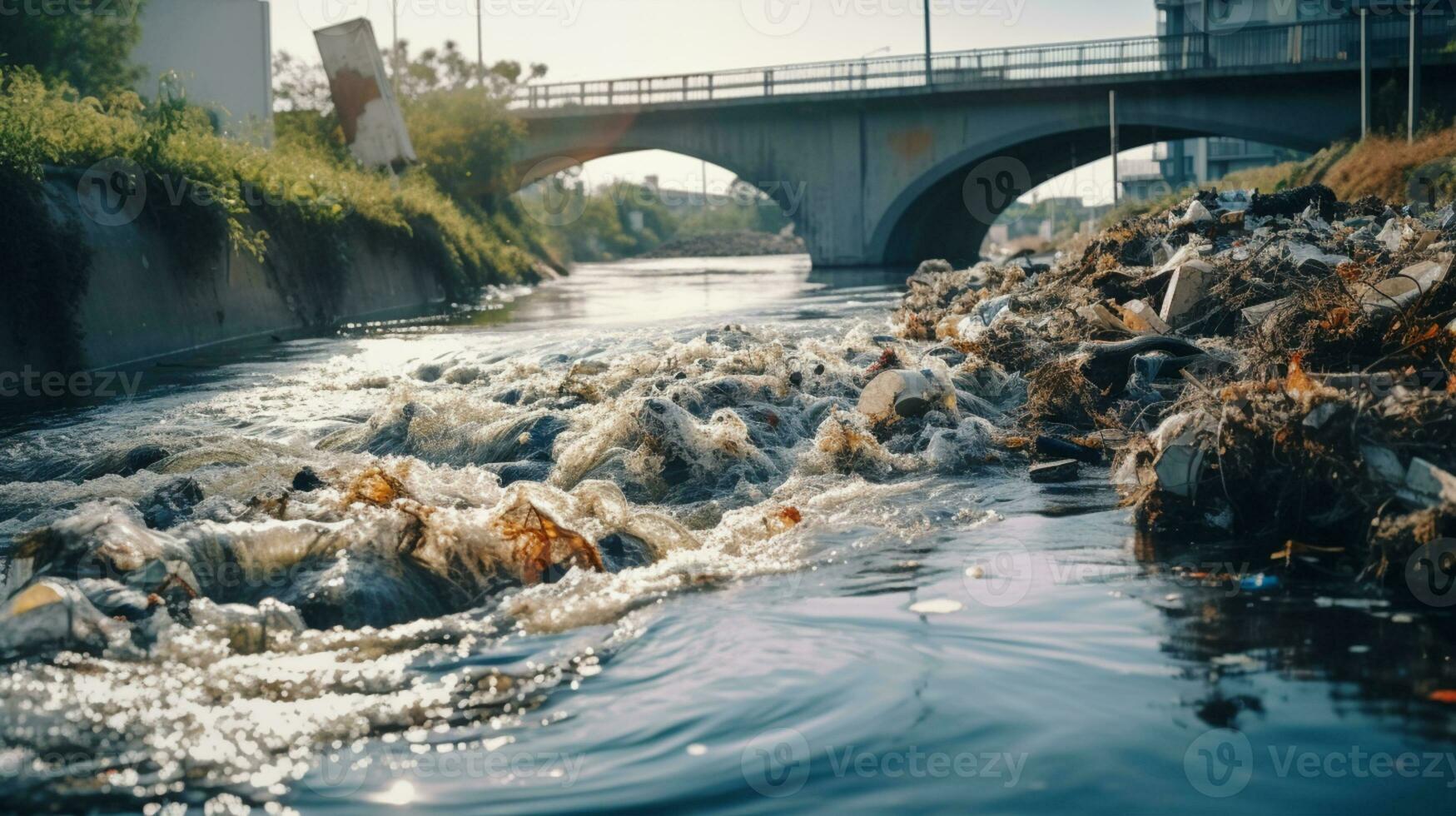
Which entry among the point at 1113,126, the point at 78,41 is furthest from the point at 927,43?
the point at 78,41

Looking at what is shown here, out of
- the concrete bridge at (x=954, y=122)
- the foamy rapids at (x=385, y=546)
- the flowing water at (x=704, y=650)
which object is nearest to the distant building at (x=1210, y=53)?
the concrete bridge at (x=954, y=122)

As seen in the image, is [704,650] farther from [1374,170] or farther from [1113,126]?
[1113,126]

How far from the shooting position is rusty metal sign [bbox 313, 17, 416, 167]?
35.4 m

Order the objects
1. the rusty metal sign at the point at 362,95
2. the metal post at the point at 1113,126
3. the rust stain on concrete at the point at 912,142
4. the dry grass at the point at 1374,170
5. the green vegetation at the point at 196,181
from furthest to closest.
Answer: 1. the rust stain on concrete at the point at 912,142
2. the metal post at the point at 1113,126
3. the rusty metal sign at the point at 362,95
4. the dry grass at the point at 1374,170
5. the green vegetation at the point at 196,181

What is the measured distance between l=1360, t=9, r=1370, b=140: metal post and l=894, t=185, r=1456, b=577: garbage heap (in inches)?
781

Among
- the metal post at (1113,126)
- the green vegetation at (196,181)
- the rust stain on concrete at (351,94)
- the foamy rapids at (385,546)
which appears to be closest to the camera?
the foamy rapids at (385,546)

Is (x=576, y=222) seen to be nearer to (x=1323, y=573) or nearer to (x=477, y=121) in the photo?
(x=477, y=121)

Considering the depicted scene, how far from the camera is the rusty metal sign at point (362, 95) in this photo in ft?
116

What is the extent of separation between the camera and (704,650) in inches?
168

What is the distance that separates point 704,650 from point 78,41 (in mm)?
23954

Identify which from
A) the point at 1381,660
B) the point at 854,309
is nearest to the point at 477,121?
the point at 854,309

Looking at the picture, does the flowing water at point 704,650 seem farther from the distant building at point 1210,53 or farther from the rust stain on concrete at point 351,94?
the distant building at point 1210,53

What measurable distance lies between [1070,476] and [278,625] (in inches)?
168

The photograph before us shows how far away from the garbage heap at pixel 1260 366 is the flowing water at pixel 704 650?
301 mm
